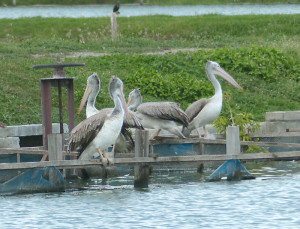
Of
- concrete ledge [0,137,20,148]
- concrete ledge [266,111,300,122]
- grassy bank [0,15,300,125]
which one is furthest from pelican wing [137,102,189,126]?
grassy bank [0,15,300,125]

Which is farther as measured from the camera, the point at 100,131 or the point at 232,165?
the point at 232,165

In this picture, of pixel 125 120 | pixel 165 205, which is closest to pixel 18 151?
pixel 125 120

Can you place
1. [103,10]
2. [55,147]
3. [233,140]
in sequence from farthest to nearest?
[103,10] < [233,140] < [55,147]

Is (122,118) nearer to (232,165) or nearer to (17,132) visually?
(232,165)

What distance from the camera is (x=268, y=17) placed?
31.0 meters

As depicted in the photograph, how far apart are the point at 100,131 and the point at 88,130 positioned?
0.61ft

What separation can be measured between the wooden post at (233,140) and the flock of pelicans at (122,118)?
1411 mm

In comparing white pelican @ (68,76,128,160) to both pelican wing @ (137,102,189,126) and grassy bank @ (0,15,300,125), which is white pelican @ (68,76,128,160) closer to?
pelican wing @ (137,102,189,126)

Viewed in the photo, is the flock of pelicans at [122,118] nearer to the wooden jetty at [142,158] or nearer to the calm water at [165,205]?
the wooden jetty at [142,158]

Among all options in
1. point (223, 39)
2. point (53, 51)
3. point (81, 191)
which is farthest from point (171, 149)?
point (223, 39)

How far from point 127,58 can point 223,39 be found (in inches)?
237

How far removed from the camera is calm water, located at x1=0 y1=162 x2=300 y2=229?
1202 cm

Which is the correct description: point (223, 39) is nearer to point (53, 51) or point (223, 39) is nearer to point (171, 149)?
point (53, 51)

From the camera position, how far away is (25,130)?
54.2 ft
